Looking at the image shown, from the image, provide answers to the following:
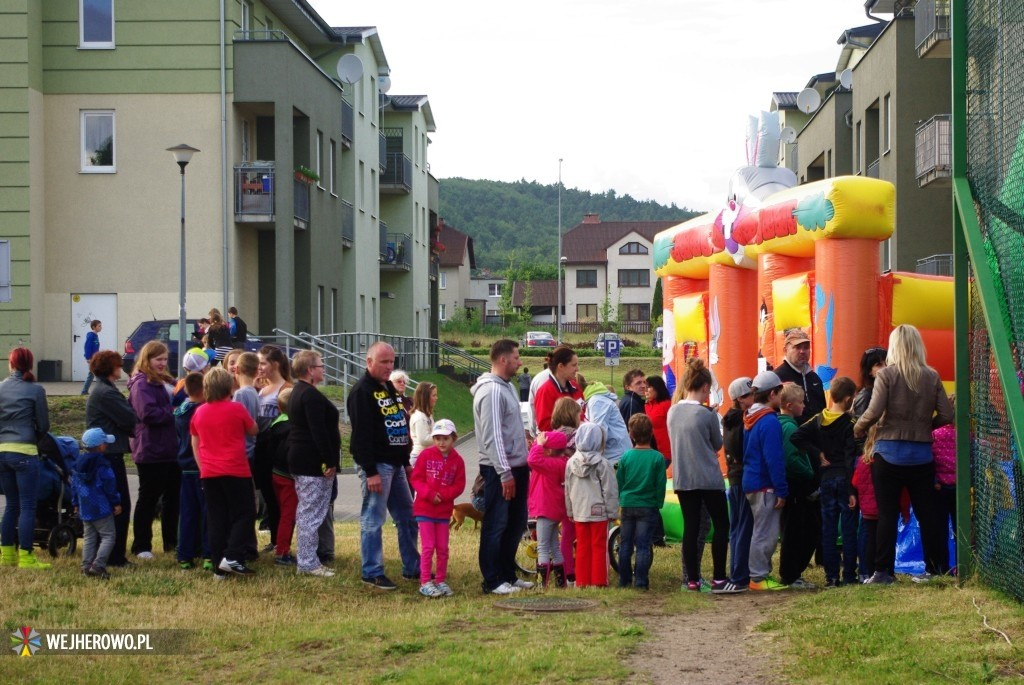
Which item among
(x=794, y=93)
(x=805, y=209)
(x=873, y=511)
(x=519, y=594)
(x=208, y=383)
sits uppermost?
(x=794, y=93)

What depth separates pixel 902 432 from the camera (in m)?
9.41

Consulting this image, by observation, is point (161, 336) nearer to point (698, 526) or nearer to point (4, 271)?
point (4, 271)

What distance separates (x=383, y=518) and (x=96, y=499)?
2179mm

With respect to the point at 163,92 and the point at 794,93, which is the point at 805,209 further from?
the point at 794,93

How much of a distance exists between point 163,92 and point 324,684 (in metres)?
25.4

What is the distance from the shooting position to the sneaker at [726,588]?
1012 cm

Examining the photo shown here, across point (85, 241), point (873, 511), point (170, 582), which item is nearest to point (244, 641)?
point (170, 582)

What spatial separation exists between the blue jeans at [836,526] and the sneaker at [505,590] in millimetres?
2354

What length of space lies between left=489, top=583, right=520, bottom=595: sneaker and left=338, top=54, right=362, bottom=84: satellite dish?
3066 centimetres

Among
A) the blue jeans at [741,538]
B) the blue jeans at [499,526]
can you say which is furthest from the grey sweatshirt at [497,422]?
the blue jeans at [741,538]

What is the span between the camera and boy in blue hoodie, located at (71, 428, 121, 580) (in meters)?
10.3

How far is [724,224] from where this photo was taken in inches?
717

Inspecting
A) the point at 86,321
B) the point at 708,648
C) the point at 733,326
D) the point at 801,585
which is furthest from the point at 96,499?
the point at 86,321

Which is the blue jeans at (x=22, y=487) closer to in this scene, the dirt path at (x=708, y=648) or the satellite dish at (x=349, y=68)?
the dirt path at (x=708, y=648)
